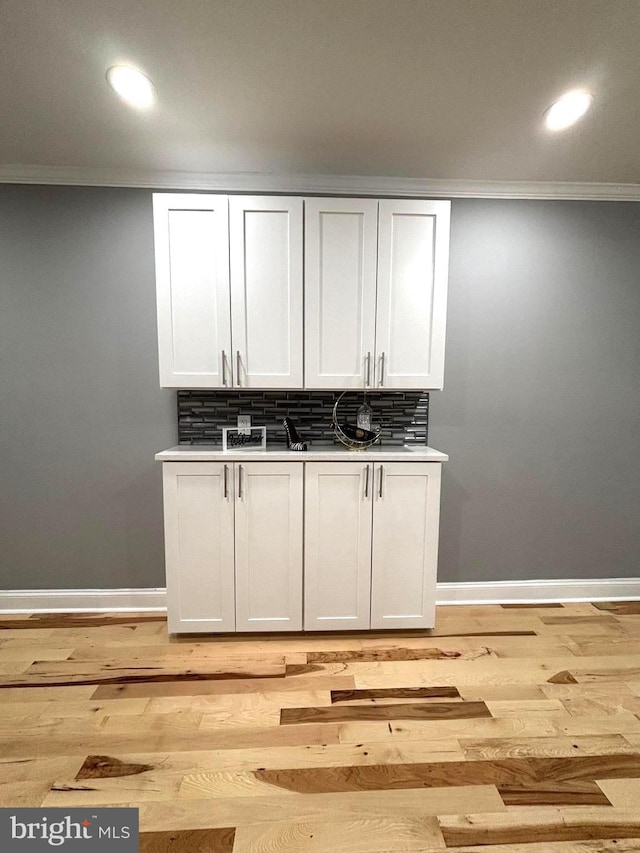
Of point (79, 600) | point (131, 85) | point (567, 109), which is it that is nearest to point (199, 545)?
point (79, 600)

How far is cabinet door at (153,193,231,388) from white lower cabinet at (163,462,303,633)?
0.51 metres

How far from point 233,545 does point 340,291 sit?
145 centimetres

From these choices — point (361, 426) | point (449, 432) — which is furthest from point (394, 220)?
point (449, 432)

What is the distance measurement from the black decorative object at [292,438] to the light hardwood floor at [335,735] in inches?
41.8

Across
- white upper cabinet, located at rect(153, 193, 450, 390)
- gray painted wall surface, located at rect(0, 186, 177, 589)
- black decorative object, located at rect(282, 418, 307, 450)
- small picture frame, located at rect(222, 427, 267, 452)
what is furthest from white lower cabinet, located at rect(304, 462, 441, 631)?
gray painted wall surface, located at rect(0, 186, 177, 589)

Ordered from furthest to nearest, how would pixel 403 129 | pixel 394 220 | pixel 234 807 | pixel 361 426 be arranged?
1. pixel 361 426
2. pixel 394 220
3. pixel 403 129
4. pixel 234 807

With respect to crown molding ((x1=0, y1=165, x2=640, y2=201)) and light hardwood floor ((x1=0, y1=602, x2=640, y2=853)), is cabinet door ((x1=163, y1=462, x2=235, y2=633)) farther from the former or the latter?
crown molding ((x1=0, y1=165, x2=640, y2=201))

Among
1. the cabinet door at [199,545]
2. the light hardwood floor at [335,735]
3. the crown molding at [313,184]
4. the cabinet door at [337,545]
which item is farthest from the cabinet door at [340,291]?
the light hardwood floor at [335,735]

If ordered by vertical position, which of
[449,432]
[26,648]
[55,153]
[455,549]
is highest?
[55,153]

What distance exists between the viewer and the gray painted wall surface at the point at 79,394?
7.02 ft

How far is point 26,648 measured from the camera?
6.36 ft

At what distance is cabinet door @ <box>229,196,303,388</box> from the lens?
189cm

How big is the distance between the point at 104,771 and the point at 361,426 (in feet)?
5.83

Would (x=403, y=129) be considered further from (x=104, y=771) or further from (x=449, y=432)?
(x=104, y=771)
